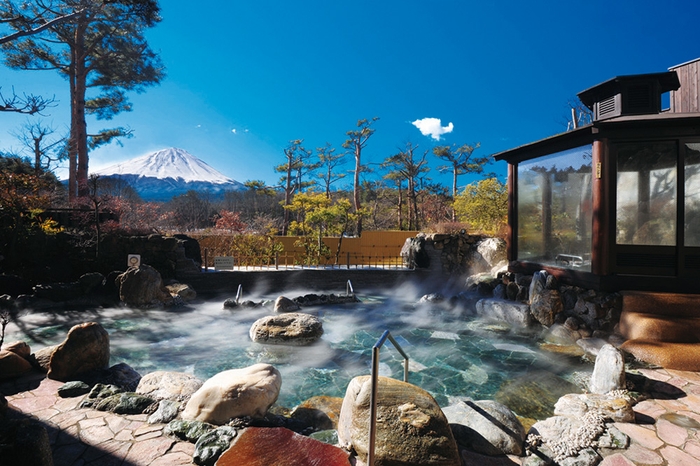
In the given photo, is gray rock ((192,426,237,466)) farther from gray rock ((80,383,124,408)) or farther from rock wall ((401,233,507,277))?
rock wall ((401,233,507,277))

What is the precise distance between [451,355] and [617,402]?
2.45 metres

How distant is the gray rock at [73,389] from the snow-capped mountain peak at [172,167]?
58.4 m

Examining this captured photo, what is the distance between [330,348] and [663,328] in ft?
16.6

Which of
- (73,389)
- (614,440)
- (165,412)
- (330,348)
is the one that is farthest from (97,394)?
(614,440)

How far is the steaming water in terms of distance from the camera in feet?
14.8

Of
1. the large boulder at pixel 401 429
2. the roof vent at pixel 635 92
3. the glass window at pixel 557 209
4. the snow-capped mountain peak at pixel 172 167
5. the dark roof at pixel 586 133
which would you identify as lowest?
the large boulder at pixel 401 429

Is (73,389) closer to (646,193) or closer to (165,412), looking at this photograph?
(165,412)

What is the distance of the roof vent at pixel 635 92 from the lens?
636 centimetres

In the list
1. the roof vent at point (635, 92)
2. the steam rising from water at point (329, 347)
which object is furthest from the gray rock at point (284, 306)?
the roof vent at point (635, 92)

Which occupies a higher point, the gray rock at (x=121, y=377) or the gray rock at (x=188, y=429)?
the gray rock at (x=188, y=429)

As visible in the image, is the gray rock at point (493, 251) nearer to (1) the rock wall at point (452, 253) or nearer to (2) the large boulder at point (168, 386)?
(1) the rock wall at point (452, 253)

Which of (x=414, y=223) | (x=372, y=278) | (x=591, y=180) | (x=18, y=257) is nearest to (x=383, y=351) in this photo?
(x=591, y=180)

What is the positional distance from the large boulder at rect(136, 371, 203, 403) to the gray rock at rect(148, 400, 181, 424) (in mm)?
230

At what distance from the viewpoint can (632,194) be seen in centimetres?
581
